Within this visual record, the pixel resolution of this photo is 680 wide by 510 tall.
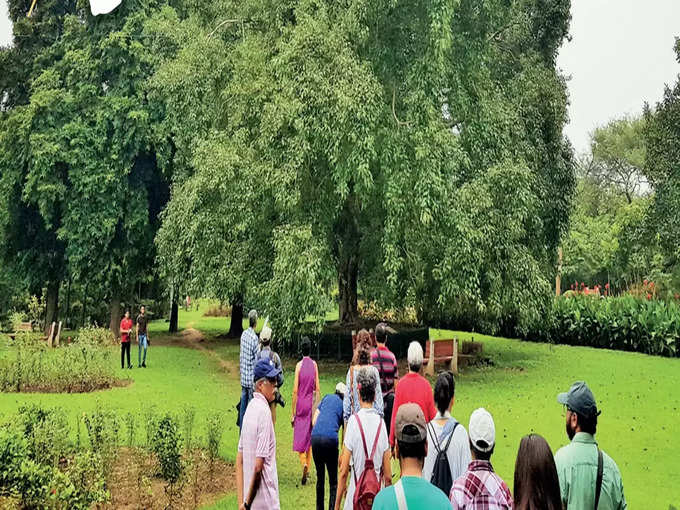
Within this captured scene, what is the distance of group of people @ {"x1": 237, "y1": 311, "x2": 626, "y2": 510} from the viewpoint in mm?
3314

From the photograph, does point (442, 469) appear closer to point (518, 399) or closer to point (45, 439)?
point (45, 439)

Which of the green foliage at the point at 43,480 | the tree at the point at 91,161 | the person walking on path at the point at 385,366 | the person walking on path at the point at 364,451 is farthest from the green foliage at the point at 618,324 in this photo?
the person walking on path at the point at 364,451

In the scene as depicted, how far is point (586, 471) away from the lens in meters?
3.89

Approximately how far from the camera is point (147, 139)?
2583 centimetres

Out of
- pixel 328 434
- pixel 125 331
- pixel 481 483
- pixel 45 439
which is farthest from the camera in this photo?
pixel 125 331

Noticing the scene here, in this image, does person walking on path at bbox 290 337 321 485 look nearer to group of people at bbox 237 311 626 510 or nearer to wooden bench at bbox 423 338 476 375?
group of people at bbox 237 311 626 510

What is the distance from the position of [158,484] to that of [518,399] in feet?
31.1

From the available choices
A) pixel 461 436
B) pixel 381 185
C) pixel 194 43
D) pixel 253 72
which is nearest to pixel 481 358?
pixel 381 185

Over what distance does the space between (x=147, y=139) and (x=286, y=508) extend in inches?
831

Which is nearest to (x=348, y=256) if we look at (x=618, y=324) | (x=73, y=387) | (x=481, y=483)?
(x=73, y=387)

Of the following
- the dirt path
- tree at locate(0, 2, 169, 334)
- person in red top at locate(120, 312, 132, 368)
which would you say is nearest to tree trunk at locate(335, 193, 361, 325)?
the dirt path

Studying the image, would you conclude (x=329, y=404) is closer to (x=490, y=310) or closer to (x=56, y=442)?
(x=56, y=442)

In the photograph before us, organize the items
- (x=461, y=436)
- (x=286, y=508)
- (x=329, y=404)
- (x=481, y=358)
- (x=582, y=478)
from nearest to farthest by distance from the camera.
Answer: (x=582, y=478)
(x=461, y=436)
(x=329, y=404)
(x=286, y=508)
(x=481, y=358)

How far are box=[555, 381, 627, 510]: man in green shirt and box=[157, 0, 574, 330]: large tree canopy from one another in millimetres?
11863
